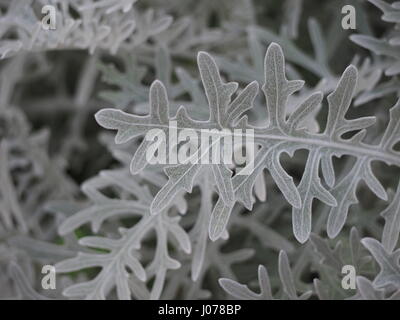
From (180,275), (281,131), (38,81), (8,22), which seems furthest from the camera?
(38,81)

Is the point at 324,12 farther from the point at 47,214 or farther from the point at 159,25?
the point at 47,214

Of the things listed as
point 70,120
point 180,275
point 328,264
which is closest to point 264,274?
point 328,264

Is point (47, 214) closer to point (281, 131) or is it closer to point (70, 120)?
point (70, 120)

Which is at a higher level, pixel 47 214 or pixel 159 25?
pixel 159 25

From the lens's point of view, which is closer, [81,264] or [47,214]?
[81,264]

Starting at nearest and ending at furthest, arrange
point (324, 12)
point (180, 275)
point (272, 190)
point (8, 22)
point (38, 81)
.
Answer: point (8, 22) < point (180, 275) < point (272, 190) < point (324, 12) < point (38, 81)

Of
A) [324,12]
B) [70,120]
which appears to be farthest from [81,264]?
[324,12]

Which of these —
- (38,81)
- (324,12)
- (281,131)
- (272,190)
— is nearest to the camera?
(281,131)
